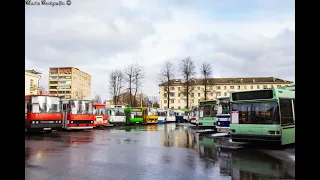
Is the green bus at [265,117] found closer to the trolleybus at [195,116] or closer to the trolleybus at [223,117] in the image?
the trolleybus at [223,117]

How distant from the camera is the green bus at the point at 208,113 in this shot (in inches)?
1019

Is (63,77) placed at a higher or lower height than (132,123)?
higher

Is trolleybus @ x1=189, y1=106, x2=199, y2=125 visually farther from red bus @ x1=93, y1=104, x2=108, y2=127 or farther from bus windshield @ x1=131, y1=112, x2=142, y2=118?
red bus @ x1=93, y1=104, x2=108, y2=127

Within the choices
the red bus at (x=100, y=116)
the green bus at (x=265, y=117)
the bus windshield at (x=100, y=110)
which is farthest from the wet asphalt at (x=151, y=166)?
the bus windshield at (x=100, y=110)

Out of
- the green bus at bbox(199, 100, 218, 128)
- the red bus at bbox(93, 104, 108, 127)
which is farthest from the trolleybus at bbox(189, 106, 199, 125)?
the green bus at bbox(199, 100, 218, 128)

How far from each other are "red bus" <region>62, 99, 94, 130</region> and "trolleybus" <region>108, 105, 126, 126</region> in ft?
44.8

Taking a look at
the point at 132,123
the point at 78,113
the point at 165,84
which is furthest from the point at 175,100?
the point at 78,113

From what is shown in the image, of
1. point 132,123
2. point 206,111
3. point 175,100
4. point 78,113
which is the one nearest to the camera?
point 206,111

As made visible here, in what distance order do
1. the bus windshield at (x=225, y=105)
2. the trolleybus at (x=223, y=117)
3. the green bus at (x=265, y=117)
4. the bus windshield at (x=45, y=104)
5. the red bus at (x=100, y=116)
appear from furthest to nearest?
the red bus at (x=100, y=116) < the bus windshield at (x=45, y=104) < the bus windshield at (x=225, y=105) < the trolleybus at (x=223, y=117) < the green bus at (x=265, y=117)

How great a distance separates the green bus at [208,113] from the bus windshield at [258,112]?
34.2 feet

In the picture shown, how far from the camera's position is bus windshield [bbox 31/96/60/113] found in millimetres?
23058
